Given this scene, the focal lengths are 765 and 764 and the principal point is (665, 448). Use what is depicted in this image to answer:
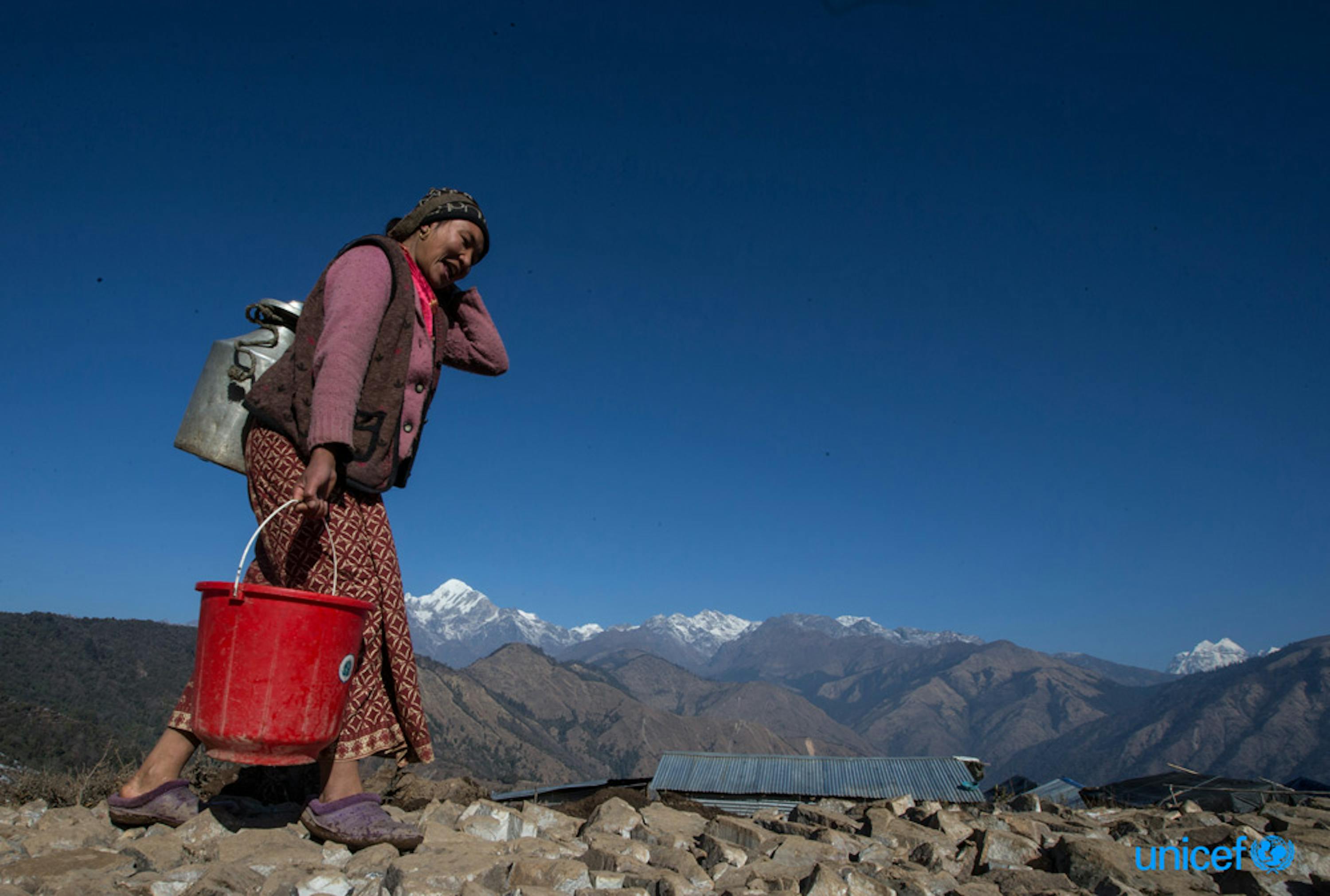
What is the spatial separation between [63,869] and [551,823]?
1.75 metres

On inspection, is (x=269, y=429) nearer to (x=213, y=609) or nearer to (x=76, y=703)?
(x=213, y=609)

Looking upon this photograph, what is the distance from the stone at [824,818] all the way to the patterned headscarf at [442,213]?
3.06 metres

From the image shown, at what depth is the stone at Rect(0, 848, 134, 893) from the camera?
2178 mm

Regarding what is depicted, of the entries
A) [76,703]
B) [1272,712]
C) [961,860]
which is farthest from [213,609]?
[1272,712]

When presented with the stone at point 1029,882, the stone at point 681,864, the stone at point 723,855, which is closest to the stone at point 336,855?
the stone at point 681,864

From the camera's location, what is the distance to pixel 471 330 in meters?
3.40

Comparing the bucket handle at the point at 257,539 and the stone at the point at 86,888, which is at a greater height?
the bucket handle at the point at 257,539

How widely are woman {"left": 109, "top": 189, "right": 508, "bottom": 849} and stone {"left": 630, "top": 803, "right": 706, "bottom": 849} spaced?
3.15 feet

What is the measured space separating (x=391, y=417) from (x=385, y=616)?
0.77m

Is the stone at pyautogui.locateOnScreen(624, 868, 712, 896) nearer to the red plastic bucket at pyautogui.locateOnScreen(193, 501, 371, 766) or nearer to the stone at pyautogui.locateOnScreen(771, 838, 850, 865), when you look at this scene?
the stone at pyautogui.locateOnScreen(771, 838, 850, 865)

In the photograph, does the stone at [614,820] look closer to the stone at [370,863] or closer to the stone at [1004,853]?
the stone at [370,863]

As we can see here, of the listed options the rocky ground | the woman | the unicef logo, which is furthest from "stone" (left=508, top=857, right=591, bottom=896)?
the unicef logo

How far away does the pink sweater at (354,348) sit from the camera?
2520 mm

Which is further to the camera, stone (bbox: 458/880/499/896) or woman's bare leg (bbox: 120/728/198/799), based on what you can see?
woman's bare leg (bbox: 120/728/198/799)
